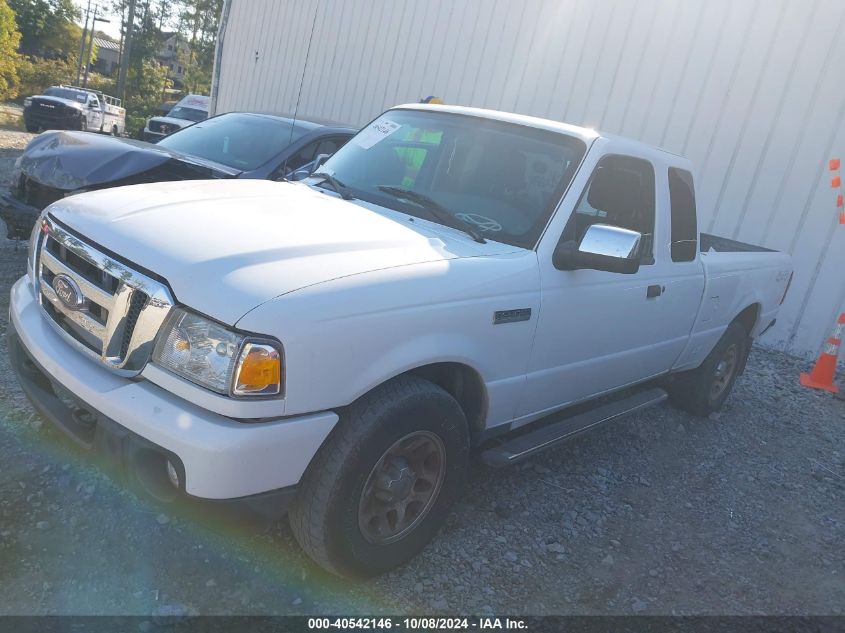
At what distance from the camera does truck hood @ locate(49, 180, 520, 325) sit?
2316 millimetres

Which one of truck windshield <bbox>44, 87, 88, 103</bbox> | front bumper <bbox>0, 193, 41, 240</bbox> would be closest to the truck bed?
front bumper <bbox>0, 193, 41, 240</bbox>

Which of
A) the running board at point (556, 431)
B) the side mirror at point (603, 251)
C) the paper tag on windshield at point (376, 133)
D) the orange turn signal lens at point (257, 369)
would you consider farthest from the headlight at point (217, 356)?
the paper tag on windshield at point (376, 133)

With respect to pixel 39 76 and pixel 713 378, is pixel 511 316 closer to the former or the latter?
pixel 713 378

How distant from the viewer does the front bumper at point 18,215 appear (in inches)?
207

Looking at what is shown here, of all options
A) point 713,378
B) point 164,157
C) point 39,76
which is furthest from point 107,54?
point 713,378

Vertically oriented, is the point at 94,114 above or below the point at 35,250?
below

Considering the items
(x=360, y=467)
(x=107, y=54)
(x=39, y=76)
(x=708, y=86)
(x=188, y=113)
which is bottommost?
(x=39, y=76)

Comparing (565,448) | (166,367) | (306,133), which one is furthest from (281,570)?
(306,133)

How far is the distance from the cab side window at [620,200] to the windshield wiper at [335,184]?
111 centimetres

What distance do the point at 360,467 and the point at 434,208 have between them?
1.40m

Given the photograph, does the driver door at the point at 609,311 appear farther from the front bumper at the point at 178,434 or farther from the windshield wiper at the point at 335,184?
the front bumper at the point at 178,434

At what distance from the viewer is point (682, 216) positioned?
4.36 meters

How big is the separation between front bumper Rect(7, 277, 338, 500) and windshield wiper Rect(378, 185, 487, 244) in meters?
1.22

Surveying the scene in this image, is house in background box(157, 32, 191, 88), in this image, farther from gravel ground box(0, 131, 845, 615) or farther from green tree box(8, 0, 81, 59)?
gravel ground box(0, 131, 845, 615)
